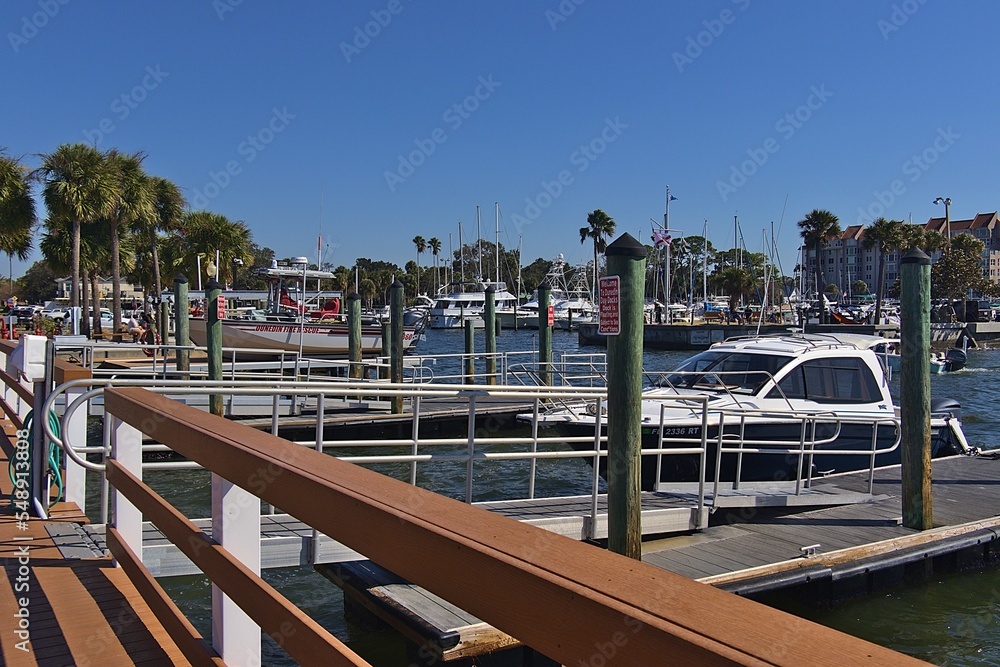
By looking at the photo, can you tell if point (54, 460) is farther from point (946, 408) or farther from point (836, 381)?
point (946, 408)

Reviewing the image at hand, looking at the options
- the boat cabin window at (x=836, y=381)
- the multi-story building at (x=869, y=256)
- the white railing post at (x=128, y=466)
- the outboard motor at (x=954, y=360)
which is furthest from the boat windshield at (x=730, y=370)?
the multi-story building at (x=869, y=256)

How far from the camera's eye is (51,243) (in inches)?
1602

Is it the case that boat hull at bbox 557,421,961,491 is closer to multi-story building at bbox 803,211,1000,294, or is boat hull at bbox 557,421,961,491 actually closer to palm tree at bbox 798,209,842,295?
palm tree at bbox 798,209,842,295

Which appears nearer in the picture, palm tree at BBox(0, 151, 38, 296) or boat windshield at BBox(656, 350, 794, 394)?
boat windshield at BBox(656, 350, 794, 394)

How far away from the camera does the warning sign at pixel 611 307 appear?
269 inches

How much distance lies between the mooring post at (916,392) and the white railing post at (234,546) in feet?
26.5

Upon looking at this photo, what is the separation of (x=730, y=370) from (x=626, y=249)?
6917mm

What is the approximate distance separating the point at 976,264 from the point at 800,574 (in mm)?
73152

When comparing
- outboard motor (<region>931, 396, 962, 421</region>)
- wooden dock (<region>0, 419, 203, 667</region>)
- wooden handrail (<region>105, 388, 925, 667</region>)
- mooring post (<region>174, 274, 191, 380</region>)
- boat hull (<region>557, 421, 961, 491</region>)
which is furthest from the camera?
mooring post (<region>174, 274, 191, 380</region>)

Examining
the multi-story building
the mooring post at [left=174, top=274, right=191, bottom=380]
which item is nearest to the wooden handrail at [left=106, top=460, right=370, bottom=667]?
the mooring post at [left=174, top=274, right=191, bottom=380]

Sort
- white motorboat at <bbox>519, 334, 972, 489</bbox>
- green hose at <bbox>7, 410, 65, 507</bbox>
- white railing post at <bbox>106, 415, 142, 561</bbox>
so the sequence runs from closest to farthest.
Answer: white railing post at <bbox>106, 415, 142, 561</bbox> → green hose at <bbox>7, 410, 65, 507</bbox> → white motorboat at <bbox>519, 334, 972, 489</bbox>

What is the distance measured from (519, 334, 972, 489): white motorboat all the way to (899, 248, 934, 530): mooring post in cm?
203

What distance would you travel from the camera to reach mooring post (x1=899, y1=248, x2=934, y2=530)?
9.00 metres

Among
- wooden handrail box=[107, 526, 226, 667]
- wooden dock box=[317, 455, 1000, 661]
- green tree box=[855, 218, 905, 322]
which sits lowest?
wooden dock box=[317, 455, 1000, 661]
